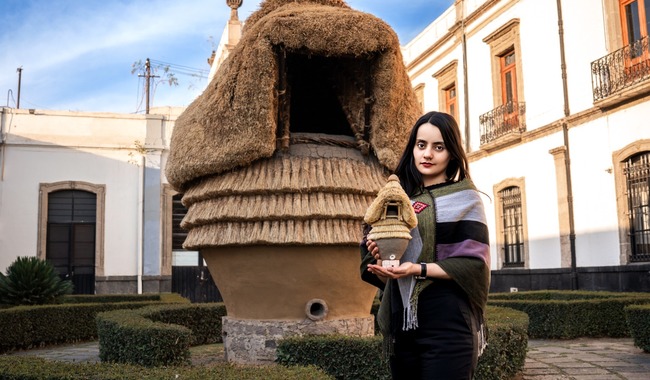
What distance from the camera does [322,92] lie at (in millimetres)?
8438

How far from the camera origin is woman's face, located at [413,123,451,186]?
8.95 ft

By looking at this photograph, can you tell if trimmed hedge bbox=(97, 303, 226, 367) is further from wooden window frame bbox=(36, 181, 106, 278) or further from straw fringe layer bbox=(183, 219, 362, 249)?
wooden window frame bbox=(36, 181, 106, 278)

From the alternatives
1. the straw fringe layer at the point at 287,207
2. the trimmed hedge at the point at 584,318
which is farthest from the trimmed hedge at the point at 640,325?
the straw fringe layer at the point at 287,207

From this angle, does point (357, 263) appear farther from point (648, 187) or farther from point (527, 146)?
point (527, 146)

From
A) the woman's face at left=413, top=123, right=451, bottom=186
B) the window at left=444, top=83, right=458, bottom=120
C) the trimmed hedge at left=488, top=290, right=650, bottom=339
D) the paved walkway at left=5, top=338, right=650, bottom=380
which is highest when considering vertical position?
the window at left=444, top=83, right=458, bottom=120

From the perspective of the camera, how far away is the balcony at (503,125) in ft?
56.7

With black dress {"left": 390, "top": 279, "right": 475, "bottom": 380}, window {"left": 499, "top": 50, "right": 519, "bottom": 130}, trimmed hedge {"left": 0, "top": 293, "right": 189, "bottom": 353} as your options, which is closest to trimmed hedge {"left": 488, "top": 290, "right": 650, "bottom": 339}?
trimmed hedge {"left": 0, "top": 293, "right": 189, "bottom": 353}

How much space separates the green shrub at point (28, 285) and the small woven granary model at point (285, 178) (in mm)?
7114

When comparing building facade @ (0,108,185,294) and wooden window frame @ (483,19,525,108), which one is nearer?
wooden window frame @ (483,19,525,108)

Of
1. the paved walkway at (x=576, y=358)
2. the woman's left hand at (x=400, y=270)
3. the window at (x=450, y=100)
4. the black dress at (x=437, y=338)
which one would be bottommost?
the paved walkway at (x=576, y=358)

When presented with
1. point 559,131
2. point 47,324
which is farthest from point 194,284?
point 559,131

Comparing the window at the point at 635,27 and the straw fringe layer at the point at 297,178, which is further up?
the window at the point at 635,27

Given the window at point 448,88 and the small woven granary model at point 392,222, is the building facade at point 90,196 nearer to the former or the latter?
the window at point 448,88

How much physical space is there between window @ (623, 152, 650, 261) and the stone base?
29.4 ft
